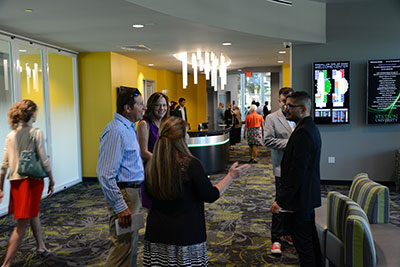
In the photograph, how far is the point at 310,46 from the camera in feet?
24.0

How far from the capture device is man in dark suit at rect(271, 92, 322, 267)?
270 cm

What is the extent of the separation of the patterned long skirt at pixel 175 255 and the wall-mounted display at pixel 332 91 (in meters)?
5.71

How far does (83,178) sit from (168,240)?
A: 661 centimetres

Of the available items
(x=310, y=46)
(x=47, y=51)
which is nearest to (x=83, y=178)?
(x=47, y=51)

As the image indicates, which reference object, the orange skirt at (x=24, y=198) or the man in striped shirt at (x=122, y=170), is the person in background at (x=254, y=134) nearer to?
the orange skirt at (x=24, y=198)

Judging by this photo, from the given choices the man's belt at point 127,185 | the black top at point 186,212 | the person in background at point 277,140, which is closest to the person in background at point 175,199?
the black top at point 186,212

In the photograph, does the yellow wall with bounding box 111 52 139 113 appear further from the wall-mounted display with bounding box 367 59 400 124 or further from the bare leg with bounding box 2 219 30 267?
the wall-mounted display with bounding box 367 59 400 124

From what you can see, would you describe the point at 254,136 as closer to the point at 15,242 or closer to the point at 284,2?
the point at 284,2

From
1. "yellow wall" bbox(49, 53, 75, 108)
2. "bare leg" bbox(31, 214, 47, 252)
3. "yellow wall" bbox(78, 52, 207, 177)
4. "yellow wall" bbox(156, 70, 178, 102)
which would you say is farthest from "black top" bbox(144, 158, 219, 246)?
"yellow wall" bbox(156, 70, 178, 102)

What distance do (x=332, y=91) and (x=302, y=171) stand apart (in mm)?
4943

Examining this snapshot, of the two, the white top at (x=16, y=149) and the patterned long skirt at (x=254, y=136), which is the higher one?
the white top at (x=16, y=149)

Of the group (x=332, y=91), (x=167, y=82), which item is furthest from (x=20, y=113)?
(x=167, y=82)

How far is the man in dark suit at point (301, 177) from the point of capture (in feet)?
8.86

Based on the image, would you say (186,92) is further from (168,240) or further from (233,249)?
(168,240)
